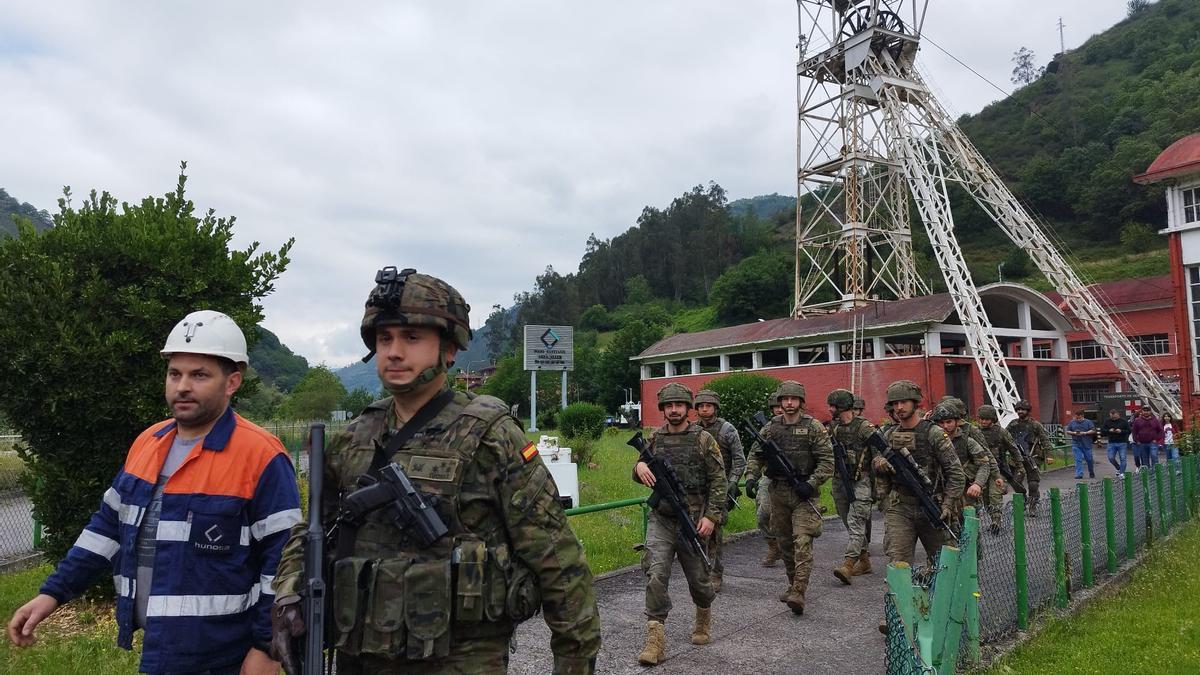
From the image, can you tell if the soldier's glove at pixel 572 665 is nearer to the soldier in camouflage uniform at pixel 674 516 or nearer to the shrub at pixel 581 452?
the soldier in camouflage uniform at pixel 674 516

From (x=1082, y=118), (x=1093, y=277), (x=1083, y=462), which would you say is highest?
(x=1082, y=118)

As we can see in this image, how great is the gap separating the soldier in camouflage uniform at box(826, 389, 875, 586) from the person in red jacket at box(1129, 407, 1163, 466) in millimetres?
10211

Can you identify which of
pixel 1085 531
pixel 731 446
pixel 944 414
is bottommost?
pixel 1085 531

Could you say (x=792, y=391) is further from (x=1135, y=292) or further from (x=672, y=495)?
(x=1135, y=292)

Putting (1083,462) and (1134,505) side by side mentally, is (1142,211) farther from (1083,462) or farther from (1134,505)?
(1134,505)

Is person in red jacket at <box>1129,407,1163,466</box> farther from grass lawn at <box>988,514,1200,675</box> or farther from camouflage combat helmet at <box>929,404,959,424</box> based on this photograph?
camouflage combat helmet at <box>929,404,959,424</box>

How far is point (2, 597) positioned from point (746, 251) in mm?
85072

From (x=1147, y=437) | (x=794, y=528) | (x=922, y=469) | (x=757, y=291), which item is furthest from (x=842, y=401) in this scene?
(x=757, y=291)

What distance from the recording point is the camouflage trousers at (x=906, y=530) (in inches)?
261

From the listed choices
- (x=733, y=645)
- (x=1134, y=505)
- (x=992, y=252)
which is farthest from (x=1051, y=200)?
(x=733, y=645)

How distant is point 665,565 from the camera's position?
18.6 feet

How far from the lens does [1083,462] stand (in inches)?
697

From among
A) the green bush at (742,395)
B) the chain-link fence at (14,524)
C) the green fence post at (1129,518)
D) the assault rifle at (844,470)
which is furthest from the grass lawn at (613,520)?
the chain-link fence at (14,524)

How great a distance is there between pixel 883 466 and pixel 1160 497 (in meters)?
5.13
